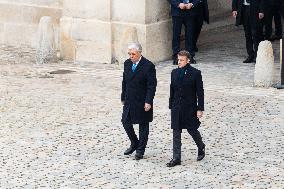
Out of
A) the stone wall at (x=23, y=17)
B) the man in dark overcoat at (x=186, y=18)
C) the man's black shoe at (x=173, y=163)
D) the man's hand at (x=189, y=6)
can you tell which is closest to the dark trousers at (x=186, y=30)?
the man in dark overcoat at (x=186, y=18)

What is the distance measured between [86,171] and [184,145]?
73.8 inches

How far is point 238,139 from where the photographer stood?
14953mm

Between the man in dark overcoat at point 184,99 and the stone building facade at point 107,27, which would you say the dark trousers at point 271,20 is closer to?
the stone building facade at point 107,27

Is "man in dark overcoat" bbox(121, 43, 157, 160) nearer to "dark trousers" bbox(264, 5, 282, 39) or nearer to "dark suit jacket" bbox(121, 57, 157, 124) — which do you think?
"dark suit jacket" bbox(121, 57, 157, 124)

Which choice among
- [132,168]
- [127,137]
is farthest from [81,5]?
[132,168]

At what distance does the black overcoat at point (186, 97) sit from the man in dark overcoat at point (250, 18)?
22.2 feet

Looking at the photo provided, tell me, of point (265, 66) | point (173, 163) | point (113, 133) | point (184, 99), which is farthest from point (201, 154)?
point (265, 66)

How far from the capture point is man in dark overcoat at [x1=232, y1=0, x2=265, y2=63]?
20.2 metres

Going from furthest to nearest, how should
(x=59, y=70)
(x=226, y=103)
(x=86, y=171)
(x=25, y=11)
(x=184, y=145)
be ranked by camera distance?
(x=25, y=11) < (x=59, y=70) < (x=226, y=103) < (x=184, y=145) < (x=86, y=171)

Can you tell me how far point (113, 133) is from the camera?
15.3 metres

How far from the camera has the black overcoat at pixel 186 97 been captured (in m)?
13.6

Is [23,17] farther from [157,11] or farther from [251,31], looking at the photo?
[251,31]

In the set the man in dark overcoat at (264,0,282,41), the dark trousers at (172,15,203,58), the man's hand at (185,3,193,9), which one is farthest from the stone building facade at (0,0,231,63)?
the man in dark overcoat at (264,0,282,41)

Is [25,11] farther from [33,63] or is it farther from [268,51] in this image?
[268,51]
